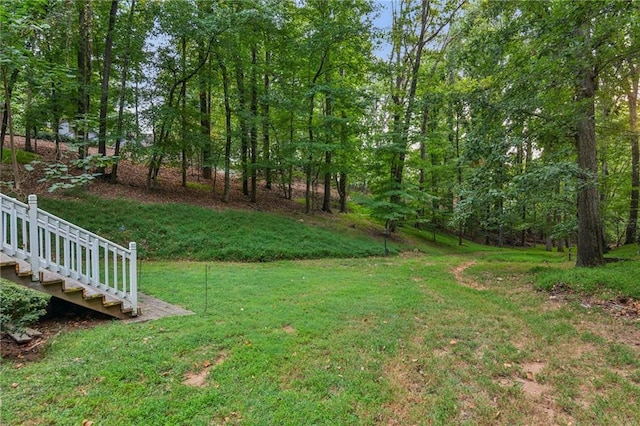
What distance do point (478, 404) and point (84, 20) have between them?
590 inches

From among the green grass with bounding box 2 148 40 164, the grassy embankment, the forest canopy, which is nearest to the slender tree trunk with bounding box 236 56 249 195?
the forest canopy

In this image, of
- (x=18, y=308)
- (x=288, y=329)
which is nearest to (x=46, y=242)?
(x=18, y=308)

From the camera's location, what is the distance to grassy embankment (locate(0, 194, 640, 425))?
2752 mm

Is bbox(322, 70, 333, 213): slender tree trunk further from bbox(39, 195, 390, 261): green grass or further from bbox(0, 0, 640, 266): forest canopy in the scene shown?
bbox(39, 195, 390, 261): green grass

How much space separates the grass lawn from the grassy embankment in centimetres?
1

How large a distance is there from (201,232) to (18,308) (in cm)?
706

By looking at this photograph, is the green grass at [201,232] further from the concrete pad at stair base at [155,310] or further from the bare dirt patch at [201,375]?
the bare dirt patch at [201,375]

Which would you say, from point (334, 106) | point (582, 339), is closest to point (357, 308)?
point (582, 339)

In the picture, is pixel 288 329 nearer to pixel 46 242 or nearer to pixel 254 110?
pixel 46 242

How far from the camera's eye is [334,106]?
15.6m

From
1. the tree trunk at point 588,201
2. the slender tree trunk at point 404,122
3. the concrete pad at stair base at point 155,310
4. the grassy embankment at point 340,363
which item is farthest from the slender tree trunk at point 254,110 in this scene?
the tree trunk at point 588,201

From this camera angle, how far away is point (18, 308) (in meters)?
3.83

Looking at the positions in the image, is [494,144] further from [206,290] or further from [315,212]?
[315,212]

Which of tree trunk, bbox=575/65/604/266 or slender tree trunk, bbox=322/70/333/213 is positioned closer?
tree trunk, bbox=575/65/604/266
